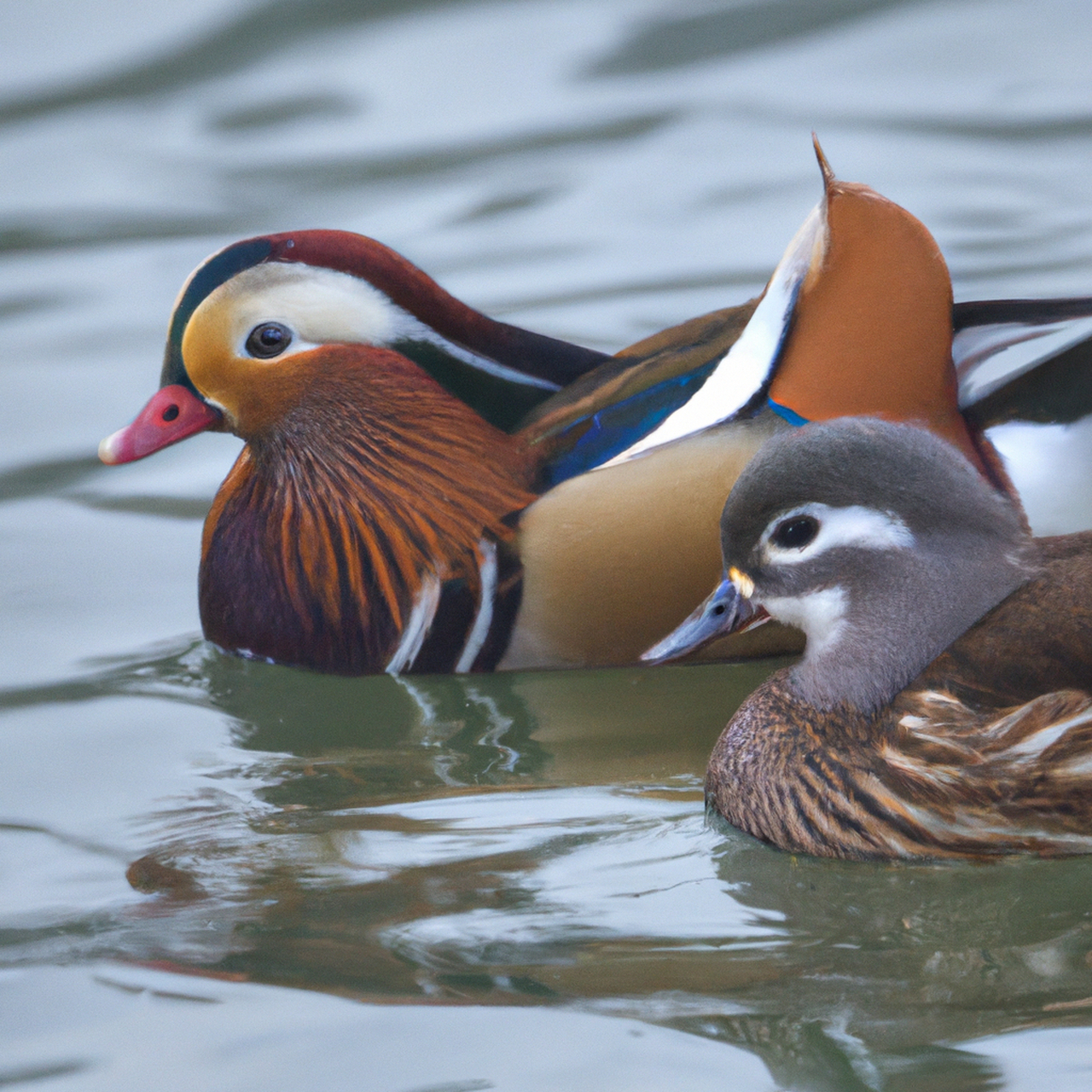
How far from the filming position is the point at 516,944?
9.30ft

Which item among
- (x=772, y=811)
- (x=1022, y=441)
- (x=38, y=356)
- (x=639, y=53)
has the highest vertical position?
(x=639, y=53)

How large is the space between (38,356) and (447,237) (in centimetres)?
170

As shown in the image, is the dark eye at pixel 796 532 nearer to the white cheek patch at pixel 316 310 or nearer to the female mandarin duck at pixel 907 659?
the female mandarin duck at pixel 907 659

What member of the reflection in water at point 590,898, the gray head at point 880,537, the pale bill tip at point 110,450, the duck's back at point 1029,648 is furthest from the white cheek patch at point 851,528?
Answer: the pale bill tip at point 110,450

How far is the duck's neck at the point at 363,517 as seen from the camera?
376cm

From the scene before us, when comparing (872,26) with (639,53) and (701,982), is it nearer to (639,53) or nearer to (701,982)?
(639,53)

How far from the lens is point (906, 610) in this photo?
3.01m

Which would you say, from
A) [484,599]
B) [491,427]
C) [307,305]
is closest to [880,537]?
[484,599]

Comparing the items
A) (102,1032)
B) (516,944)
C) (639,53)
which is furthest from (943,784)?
(639,53)

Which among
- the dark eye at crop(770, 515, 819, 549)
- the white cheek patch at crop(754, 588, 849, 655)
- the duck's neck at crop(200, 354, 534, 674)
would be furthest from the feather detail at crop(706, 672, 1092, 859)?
the duck's neck at crop(200, 354, 534, 674)

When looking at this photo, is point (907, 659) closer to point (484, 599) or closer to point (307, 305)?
point (484, 599)

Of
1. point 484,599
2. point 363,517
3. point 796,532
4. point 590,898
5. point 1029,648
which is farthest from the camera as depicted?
point 363,517

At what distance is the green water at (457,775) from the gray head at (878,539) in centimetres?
38

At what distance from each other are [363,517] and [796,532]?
1.15m
